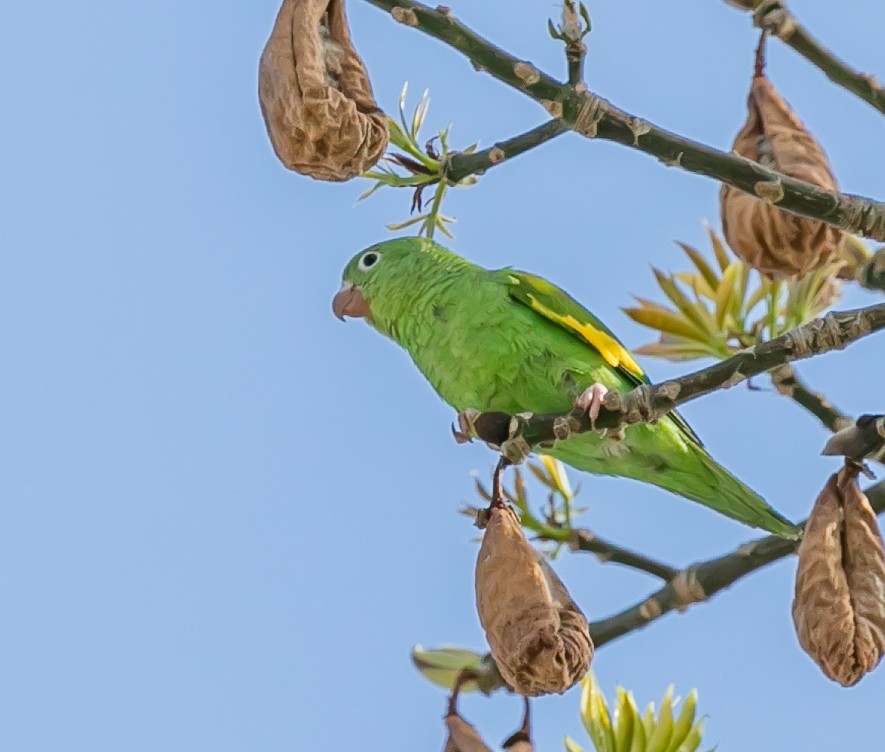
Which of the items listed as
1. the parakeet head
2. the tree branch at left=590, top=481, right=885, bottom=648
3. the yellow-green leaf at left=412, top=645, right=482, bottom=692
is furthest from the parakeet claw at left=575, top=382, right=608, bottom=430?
the parakeet head

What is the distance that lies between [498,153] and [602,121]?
46 centimetres

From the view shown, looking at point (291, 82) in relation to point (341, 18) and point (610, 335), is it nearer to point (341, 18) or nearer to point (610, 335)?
point (341, 18)

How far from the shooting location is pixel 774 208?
2623mm

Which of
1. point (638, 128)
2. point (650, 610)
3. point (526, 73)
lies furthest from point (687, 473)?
point (526, 73)

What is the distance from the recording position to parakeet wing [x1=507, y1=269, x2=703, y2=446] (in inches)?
173

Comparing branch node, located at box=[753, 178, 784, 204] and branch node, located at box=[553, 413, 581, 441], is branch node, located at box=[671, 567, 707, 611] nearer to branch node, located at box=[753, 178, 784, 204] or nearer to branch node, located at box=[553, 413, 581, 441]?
branch node, located at box=[553, 413, 581, 441]

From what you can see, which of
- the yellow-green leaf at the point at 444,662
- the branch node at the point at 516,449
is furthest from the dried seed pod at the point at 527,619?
the yellow-green leaf at the point at 444,662

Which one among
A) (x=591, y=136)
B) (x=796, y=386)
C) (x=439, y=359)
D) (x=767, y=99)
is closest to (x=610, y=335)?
(x=439, y=359)

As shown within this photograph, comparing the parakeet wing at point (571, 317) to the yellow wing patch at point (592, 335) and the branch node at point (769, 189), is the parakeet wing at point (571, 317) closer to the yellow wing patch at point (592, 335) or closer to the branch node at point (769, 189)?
the yellow wing patch at point (592, 335)

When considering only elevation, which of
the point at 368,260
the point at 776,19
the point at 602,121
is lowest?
the point at 602,121

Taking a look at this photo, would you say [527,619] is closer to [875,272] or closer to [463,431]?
[463,431]

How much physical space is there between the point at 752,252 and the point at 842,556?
2.37 feet

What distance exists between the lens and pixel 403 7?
2.46 m

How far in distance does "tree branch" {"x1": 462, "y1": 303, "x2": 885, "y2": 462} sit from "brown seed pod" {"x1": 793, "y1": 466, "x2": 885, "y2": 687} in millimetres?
234
